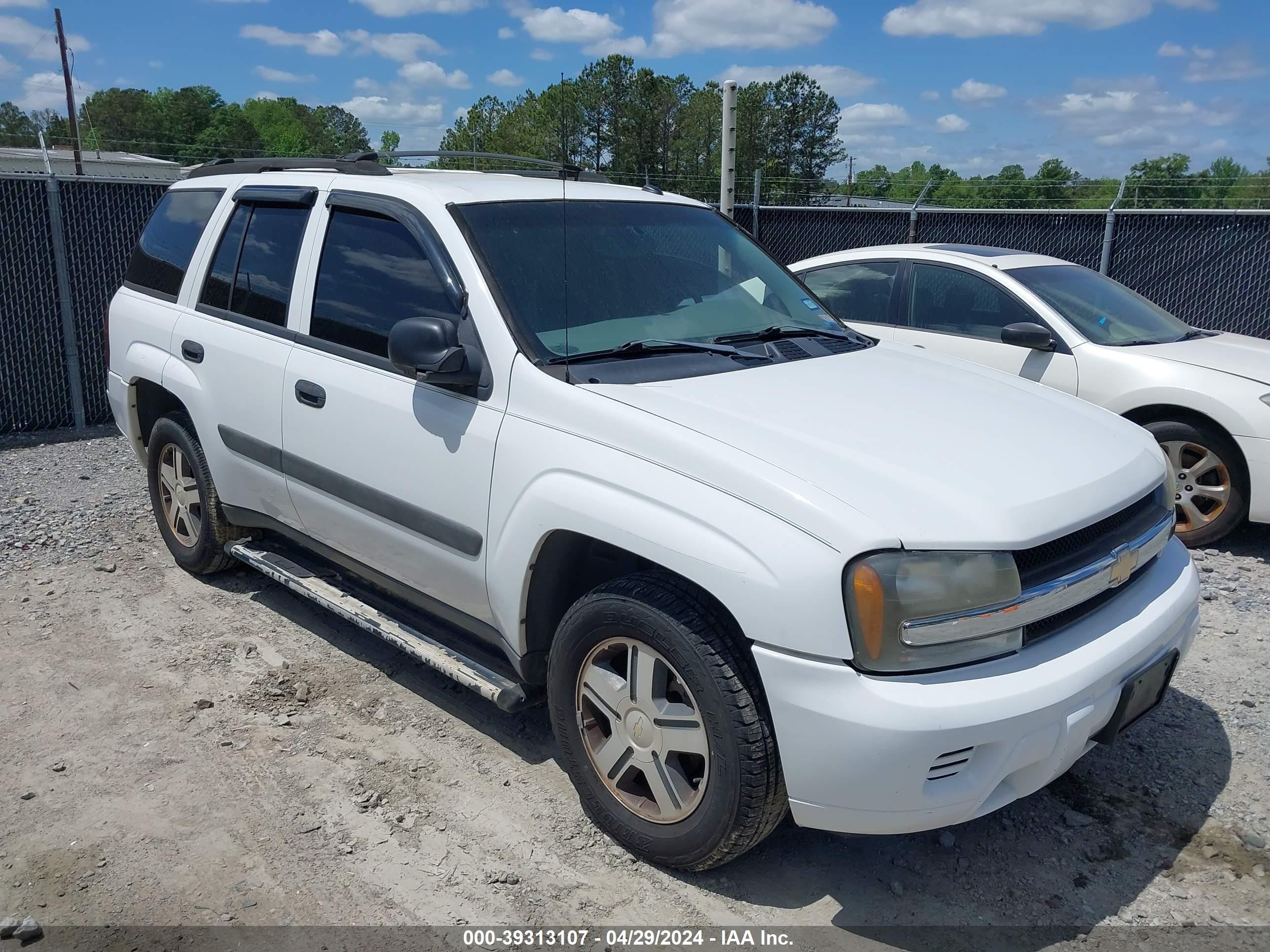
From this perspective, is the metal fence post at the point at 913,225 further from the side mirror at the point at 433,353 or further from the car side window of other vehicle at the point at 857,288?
the side mirror at the point at 433,353

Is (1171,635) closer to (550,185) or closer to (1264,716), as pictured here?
(1264,716)

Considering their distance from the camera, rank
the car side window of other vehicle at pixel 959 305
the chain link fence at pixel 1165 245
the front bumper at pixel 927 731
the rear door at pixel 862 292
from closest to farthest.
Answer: the front bumper at pixel 927 731, the car side window of other vehicle at pixel 959 305, the rear door at pixel 862 292, the chain link fence at pixel 1165 245

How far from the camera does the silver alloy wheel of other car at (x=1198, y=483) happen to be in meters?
5.76

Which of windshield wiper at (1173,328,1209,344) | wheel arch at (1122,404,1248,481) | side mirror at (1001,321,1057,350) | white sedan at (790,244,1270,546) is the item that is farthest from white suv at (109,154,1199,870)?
windshield wiper at (1173,328,1209,344)

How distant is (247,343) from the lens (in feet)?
13.9

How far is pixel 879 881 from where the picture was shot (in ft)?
9.66

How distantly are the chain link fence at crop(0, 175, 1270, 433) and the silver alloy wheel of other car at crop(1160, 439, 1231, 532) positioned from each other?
5472 mm

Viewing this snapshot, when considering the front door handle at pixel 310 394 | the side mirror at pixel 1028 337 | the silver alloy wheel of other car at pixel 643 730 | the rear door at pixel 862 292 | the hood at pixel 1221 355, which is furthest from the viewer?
the rear door at pixel 862 292

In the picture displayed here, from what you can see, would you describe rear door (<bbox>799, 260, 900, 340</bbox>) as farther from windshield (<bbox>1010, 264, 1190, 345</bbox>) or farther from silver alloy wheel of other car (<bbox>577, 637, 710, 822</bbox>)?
silver alloy wheel of other car (<bbox>577, 637, 710, 822</bbox>)

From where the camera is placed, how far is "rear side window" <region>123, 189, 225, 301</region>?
480 cm

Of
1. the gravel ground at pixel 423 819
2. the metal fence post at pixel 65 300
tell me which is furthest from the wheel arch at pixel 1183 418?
the metal fence post at pixel 65 300

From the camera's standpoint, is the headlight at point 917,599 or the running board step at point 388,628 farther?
the running board step at point 388,628

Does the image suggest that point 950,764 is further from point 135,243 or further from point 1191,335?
point 135,243

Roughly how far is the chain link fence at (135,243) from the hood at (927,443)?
6527 millimetres
